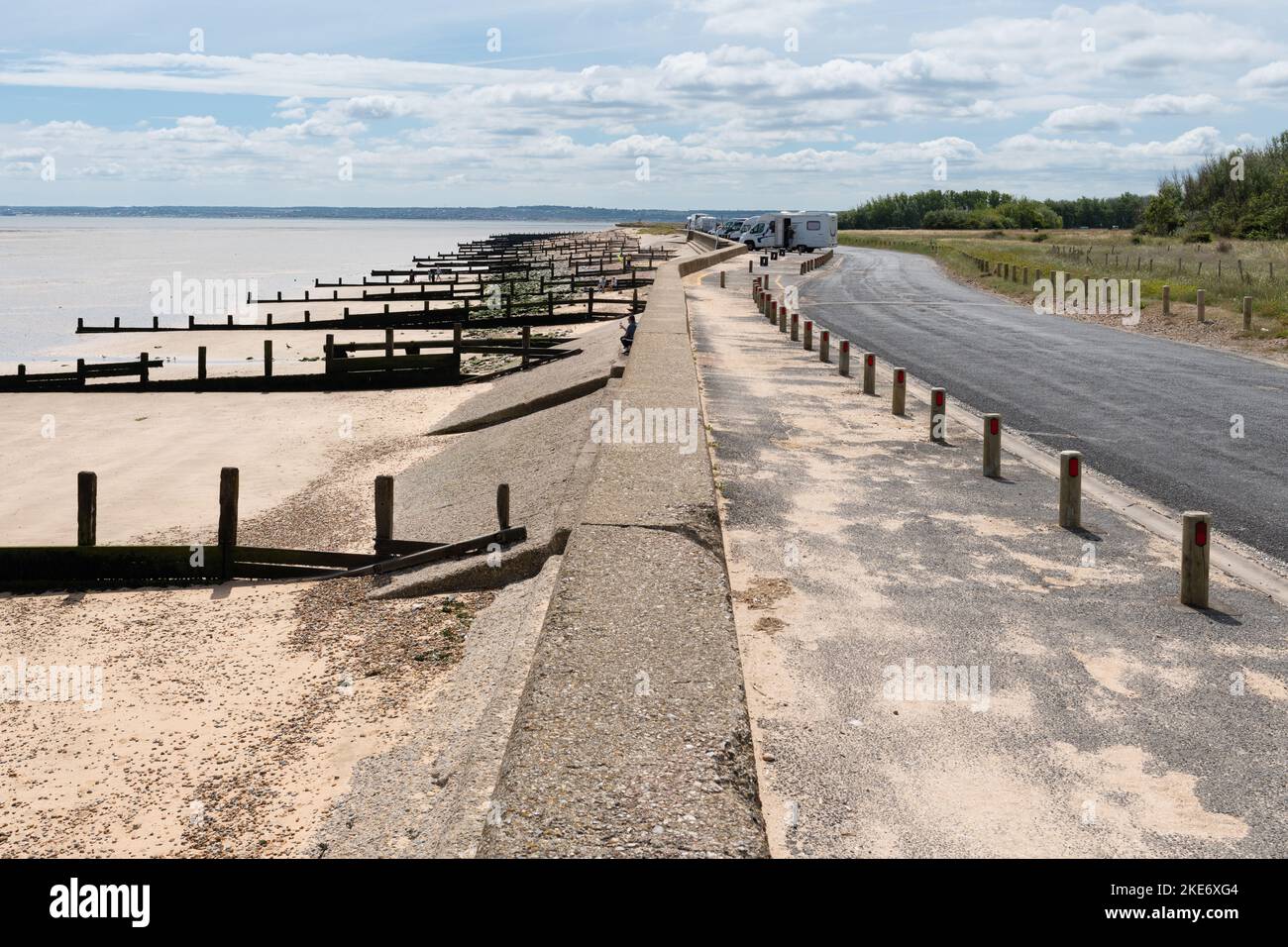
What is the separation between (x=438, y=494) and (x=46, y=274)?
325ft

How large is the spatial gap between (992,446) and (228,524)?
920 centimetres

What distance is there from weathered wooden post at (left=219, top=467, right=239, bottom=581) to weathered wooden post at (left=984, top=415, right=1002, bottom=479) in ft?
29.6

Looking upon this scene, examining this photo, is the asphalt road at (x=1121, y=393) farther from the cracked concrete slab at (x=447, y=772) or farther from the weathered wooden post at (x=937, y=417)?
the cracked concrete slab at (x=447, y=772)

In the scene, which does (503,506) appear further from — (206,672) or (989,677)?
(989,677)

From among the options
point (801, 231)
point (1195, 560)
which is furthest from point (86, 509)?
point (801, 231)

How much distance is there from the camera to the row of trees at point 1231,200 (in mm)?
85500

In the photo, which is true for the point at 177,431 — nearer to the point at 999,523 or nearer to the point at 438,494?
the point at 438,494

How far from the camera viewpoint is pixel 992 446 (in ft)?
46.8

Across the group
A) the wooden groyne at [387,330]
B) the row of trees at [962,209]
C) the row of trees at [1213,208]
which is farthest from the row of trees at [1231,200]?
the row of trees at [962,209]

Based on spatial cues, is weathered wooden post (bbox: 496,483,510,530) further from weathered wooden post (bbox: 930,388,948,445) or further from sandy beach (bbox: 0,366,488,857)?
weathered wooden post (bbox: 930,388,948,445)

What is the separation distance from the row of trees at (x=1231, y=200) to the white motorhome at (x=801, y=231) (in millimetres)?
27836

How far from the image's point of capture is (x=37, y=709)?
10.7m
